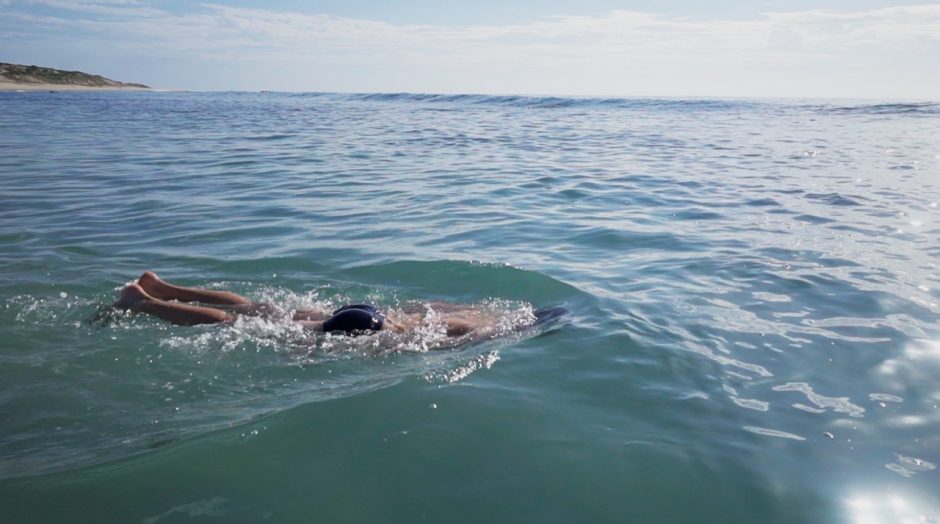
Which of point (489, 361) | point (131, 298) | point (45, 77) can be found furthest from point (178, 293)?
point (45, 77)

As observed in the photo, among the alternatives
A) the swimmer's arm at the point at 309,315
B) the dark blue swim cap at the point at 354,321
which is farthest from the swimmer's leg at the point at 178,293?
the dark blue swim cap at the point at 354,321

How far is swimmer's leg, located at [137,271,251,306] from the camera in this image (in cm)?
645

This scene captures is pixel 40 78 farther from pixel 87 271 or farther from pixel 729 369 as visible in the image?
pixel 729 369

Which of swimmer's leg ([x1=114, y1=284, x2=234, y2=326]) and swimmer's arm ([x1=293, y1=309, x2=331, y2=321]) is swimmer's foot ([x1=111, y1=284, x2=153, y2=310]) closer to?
swimmer's leg ([x1=114, y1=284, x2=234, y2=326])

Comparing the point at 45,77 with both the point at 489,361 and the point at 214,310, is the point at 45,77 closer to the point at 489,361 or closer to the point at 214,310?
the point at 214,310

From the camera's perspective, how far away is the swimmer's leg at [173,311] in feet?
19.8

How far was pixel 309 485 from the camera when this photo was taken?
386cm

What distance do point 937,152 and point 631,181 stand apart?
353 inches

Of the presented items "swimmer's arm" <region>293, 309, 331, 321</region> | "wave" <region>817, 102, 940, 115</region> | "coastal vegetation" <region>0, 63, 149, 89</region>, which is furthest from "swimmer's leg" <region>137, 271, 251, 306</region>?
"coastal vegetation" <region>0, 63, 149, 89</region>

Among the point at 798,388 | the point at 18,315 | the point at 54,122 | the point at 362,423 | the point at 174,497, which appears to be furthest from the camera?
the point at 54,122

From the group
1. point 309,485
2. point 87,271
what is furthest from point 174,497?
point 87,271

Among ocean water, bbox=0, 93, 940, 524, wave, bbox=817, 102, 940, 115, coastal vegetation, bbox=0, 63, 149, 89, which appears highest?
coastal vegetation, bbox=0, 63, 149, 89

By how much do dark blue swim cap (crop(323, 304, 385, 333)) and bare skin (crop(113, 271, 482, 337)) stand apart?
3.4 inches

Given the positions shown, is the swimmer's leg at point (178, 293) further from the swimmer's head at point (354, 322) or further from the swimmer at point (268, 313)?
the swimmer's head at point (354, 322)
